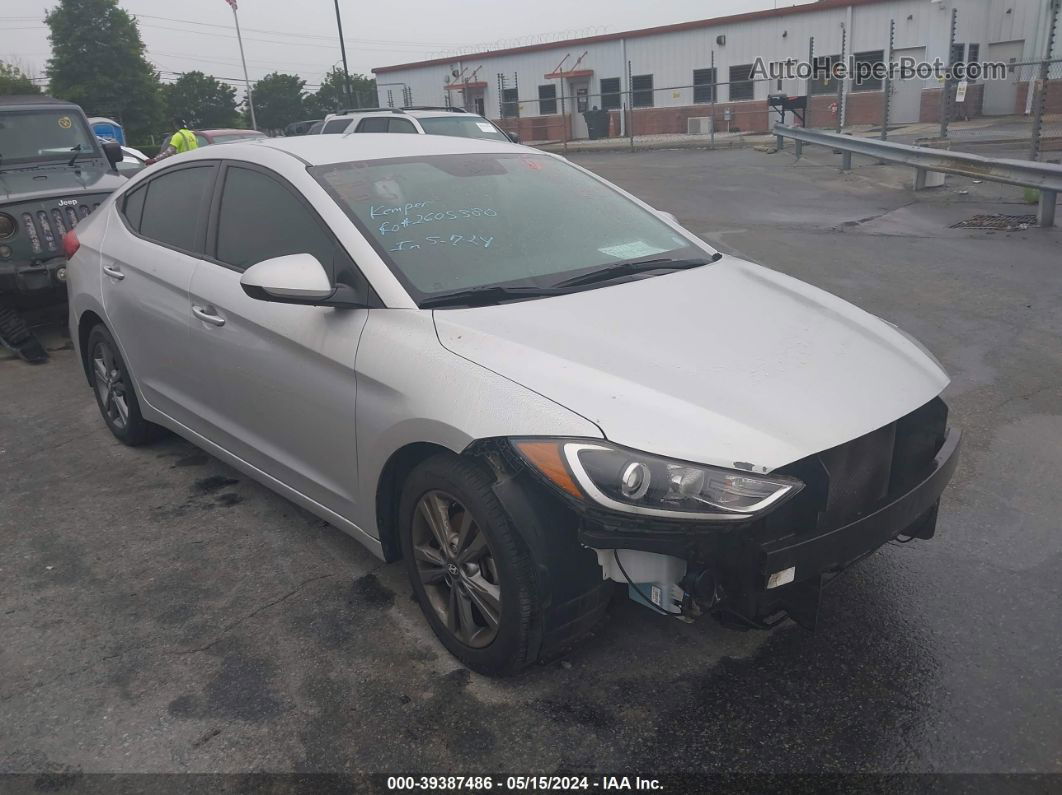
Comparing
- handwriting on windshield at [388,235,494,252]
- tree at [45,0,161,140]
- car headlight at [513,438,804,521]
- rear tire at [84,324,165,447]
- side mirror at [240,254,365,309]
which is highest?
tree at [45,0,161,140]

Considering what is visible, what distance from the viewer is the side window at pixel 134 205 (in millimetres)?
4699

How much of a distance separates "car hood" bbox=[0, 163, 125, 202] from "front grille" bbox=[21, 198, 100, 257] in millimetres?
128

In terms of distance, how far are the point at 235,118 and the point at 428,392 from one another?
6755 centimetres

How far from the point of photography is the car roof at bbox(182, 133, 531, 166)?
3773 mm

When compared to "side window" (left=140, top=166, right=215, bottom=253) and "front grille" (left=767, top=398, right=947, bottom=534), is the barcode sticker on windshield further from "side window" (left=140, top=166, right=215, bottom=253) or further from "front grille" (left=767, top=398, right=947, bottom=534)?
"side window" (left=140, top=166, right=215, bottom=253)

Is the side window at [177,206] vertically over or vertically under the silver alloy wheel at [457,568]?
over

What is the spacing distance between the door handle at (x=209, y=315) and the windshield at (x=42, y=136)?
19.1 ft

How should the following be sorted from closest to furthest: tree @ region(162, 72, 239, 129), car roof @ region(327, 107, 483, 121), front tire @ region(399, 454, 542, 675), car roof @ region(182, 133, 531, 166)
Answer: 1. front tire @ region(399, 454, 542, 675)
2. car roof @ region(182, 133, 531, 166)
3. car roof @ region(327, 107, 483, 121)
4. tree @ region(162, 72, 239, 129)

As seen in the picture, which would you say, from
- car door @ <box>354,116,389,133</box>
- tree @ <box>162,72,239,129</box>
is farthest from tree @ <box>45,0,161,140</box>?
car door @ <box>354,116,389,133</box>

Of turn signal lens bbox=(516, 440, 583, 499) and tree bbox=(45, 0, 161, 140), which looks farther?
tree bbox=(45, 0, 161, 140)

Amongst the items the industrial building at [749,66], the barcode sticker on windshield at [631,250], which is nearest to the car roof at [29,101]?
the barcode sticker on windshield at [631,250]

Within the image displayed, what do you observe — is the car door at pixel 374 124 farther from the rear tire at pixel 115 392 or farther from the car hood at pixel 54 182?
the rear tire at pixel 115 392

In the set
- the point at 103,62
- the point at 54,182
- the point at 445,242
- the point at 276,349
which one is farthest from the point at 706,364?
the point at 103,62

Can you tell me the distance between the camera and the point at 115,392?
5070 millimetres
